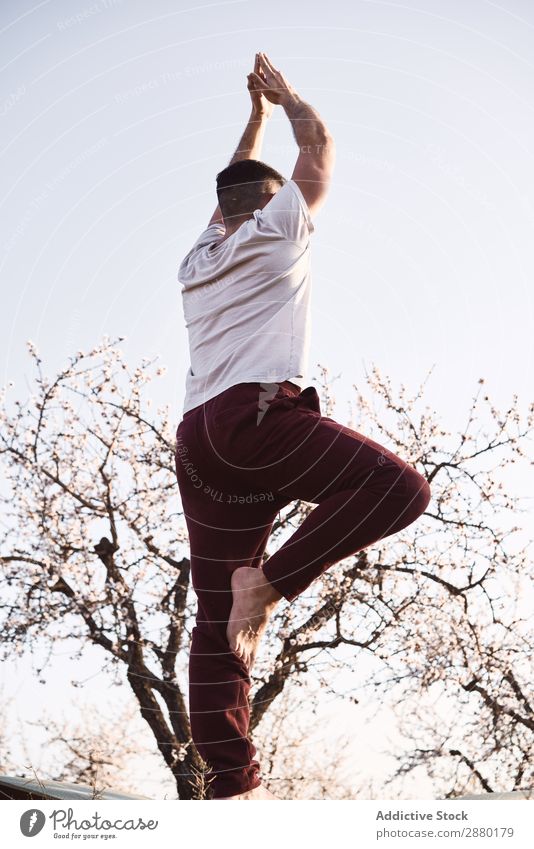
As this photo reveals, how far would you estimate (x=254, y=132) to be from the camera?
3.22m

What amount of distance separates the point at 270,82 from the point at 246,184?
1.28 feet

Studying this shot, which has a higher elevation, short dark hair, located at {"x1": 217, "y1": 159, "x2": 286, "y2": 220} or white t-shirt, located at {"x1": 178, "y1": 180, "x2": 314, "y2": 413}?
short dark hair, located at {"x1": 217, "y1": 159, "x2": 286, "y2": 220}

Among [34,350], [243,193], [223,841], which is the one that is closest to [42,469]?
[34,350]

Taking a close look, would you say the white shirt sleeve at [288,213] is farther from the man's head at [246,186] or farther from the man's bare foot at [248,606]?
the man's bare foot at [248,606]

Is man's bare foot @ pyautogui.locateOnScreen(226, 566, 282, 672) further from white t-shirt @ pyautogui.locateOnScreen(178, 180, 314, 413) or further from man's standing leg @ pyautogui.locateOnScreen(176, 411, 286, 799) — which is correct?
white t-shirt @ pyautogui.locateOnScreen(178, 180, 314, 413)

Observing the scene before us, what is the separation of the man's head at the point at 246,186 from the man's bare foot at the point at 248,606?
121 cm

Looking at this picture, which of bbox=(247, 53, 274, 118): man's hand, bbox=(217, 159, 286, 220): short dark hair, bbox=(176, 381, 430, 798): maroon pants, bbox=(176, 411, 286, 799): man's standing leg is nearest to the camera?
bbox=(176, 381, 430, 798): maroon pants

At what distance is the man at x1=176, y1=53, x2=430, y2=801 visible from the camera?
92.9 inches

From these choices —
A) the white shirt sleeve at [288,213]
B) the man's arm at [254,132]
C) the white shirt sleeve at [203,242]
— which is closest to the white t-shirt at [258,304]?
the white shirt sleeve at [288,213]

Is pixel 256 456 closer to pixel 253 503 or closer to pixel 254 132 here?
pixel 253 503

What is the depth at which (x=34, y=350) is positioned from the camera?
21.2ft

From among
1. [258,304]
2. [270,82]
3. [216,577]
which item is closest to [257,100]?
[270,82]

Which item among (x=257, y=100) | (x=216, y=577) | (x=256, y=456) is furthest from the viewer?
(x=257, y=100)

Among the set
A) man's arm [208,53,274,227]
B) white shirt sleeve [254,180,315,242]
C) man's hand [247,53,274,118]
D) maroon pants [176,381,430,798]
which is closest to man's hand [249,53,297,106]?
man's hand [247,53,274,118]
